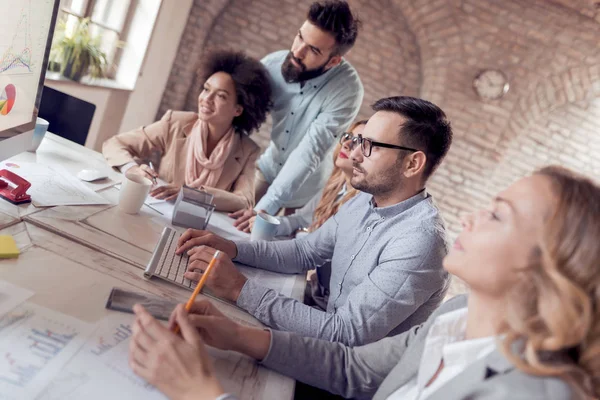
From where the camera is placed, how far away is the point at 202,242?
4.83ft

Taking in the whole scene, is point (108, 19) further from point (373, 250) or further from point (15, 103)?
point (373, 250)

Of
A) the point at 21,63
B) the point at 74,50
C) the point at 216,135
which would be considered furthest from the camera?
the point at 74,50

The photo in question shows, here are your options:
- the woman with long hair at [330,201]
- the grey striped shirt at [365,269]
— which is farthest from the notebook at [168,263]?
the woman with long hair at [330,201]

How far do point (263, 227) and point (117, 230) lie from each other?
1.80 ft

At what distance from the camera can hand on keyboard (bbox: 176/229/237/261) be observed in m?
1.43

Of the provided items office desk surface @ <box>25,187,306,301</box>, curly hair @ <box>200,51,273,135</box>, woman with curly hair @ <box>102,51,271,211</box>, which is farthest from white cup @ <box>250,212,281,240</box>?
curly hair @ <box>200,51,273,135</box>

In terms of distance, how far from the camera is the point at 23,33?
1133mm

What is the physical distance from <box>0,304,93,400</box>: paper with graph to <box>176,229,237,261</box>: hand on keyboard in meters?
0.51

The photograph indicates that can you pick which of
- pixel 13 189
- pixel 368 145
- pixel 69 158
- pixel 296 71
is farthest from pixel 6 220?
pixel 296 71

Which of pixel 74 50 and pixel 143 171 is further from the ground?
pixel 74 50

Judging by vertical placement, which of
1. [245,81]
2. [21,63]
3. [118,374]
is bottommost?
[118,374]

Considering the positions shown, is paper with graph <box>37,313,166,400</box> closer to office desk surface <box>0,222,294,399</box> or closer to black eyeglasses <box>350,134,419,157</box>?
office desk surface <box>0,222,294,399</box>

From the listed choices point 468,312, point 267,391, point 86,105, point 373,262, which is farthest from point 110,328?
point 86,105

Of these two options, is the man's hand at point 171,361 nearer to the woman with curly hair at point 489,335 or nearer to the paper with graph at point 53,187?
the woman with curly hair at point 489,335
